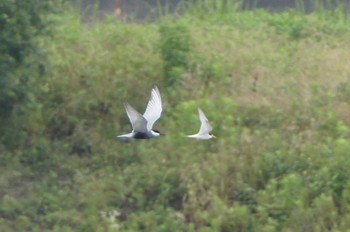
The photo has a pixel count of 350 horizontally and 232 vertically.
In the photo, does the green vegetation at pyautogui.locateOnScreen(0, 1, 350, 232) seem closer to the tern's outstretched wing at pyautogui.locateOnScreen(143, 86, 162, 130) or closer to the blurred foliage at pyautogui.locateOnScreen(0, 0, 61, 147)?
the blurred foliage at pyautogui.locateOnScreen(0, 0, 61, 147)

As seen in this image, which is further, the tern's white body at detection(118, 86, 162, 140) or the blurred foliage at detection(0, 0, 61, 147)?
the blurred foliage at detection(0, 0, 61, 147)

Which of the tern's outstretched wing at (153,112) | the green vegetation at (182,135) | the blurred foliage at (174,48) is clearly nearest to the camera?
the tern's outstretched wing at (153,112)

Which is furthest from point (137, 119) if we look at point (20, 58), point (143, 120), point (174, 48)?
point (174, 48)

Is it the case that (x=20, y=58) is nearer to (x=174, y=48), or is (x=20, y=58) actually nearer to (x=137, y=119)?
(x=174, y=48)

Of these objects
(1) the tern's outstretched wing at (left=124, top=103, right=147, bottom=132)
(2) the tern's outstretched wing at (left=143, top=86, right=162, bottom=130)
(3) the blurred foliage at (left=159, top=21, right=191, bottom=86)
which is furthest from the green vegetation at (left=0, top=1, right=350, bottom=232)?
(1) the tern's outstretched wing at (left=124, top=103, right=147, bottom=132)

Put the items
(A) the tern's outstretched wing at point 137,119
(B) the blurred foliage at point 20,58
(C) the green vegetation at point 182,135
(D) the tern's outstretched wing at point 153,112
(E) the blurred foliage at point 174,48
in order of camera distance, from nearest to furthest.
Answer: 1. (A) the tern's outstretched wing at point 137,119
2. (D) the tern's outstretched wing at point 153,112
3. (C) the green vegetation at point 182,135
4. (B) the blurred foliage at point 20,58
5. (E) the blurred foliage at point 174,48

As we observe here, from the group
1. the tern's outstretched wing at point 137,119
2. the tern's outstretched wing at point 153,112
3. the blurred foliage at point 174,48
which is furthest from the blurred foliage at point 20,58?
the tern's outstretched wing at point 137,119

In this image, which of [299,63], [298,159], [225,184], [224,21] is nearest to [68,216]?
[225,184]

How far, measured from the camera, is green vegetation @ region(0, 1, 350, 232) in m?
10.5

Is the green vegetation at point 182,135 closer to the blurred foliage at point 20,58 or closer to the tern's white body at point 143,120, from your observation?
the blurred foliage at point 20,58

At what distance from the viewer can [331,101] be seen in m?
11.3

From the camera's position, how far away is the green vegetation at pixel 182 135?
34.5ft

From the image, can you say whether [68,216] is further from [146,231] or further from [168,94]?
[168,94]

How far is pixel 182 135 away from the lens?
11.2 m
